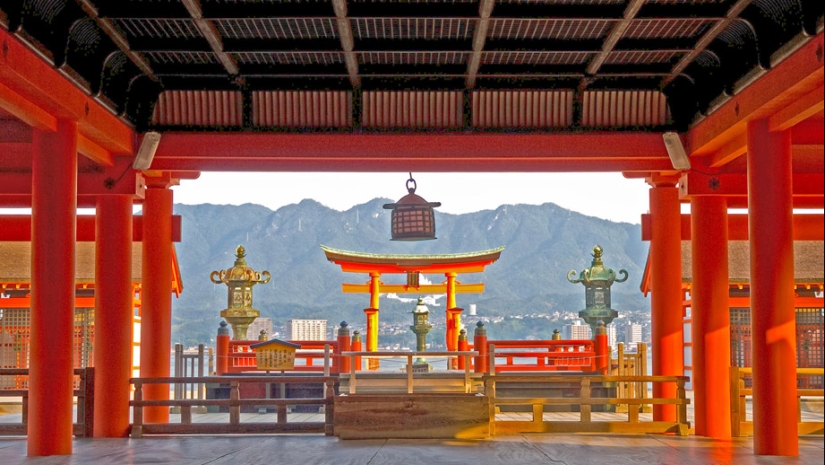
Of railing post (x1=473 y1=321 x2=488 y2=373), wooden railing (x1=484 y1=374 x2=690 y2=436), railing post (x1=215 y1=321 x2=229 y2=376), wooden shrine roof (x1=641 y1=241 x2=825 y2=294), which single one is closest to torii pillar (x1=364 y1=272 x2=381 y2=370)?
railing post (x1=473 y1=321 x2=488 y2=373)

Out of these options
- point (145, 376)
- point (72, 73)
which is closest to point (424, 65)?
point (72, 73)

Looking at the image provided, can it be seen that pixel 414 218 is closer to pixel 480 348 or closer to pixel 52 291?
pixel 52 291

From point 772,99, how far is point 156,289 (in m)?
9.13

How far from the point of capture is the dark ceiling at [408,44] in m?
9.90

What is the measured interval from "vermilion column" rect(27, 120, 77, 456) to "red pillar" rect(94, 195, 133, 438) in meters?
2.18

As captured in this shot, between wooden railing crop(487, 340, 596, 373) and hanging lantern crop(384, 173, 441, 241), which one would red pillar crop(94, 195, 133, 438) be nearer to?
hanging lantern crop(384, 173, 441, 241)

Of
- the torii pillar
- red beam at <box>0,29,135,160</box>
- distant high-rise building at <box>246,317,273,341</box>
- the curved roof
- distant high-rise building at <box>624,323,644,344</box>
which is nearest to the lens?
red beam at <box>0,29,135,160</box>

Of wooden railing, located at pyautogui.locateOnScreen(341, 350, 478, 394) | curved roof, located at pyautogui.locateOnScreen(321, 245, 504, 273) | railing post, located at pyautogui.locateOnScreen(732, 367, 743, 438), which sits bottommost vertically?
railing post, located at pyautogui.locateOnScreen(732, 367, 743, 438)

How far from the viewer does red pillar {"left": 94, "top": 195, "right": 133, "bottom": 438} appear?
43.2ft

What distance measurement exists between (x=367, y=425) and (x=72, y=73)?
582cm

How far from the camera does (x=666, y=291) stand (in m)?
14.6

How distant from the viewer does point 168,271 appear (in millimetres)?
14781

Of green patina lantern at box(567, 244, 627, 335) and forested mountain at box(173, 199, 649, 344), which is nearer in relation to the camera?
green patina lantern at box(567, 244, 627, 335)

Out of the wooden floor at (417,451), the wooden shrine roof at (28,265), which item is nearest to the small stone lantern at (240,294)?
the wooden shrine roof at (28,265)
